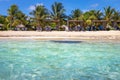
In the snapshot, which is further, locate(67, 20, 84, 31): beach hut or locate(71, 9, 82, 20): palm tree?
locate(71, 9, 82, 20): palm tree

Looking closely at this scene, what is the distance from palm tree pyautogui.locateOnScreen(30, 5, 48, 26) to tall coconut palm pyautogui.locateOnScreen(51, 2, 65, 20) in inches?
61.3

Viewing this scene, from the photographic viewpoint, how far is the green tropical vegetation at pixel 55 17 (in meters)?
45.7

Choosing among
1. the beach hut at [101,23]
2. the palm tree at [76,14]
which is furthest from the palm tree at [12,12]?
the beach hut at [101,23]

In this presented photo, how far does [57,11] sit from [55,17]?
1133 mm

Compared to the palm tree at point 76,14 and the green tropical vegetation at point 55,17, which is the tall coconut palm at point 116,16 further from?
the palm tree at point 76,14

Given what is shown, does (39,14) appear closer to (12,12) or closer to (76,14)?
(12,12)

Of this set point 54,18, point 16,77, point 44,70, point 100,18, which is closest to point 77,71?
point 44,70

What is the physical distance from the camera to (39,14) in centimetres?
4538

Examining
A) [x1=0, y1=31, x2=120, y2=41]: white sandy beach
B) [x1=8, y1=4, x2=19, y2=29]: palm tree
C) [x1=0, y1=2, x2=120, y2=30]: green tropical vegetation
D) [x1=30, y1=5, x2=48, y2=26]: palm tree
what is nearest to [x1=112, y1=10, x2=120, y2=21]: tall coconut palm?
[x1=0, y1=2, x2=120, y2=30]: green tropical vegetation

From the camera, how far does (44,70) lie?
8094 millimetres

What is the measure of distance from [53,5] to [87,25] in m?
7.34

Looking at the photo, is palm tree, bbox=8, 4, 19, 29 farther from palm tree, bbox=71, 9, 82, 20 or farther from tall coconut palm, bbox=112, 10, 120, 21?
tall coconut palm, bbox=112, 10, 120, 21

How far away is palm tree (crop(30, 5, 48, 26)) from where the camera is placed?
148ft

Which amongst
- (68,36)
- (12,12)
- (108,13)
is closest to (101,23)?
(108,13)
